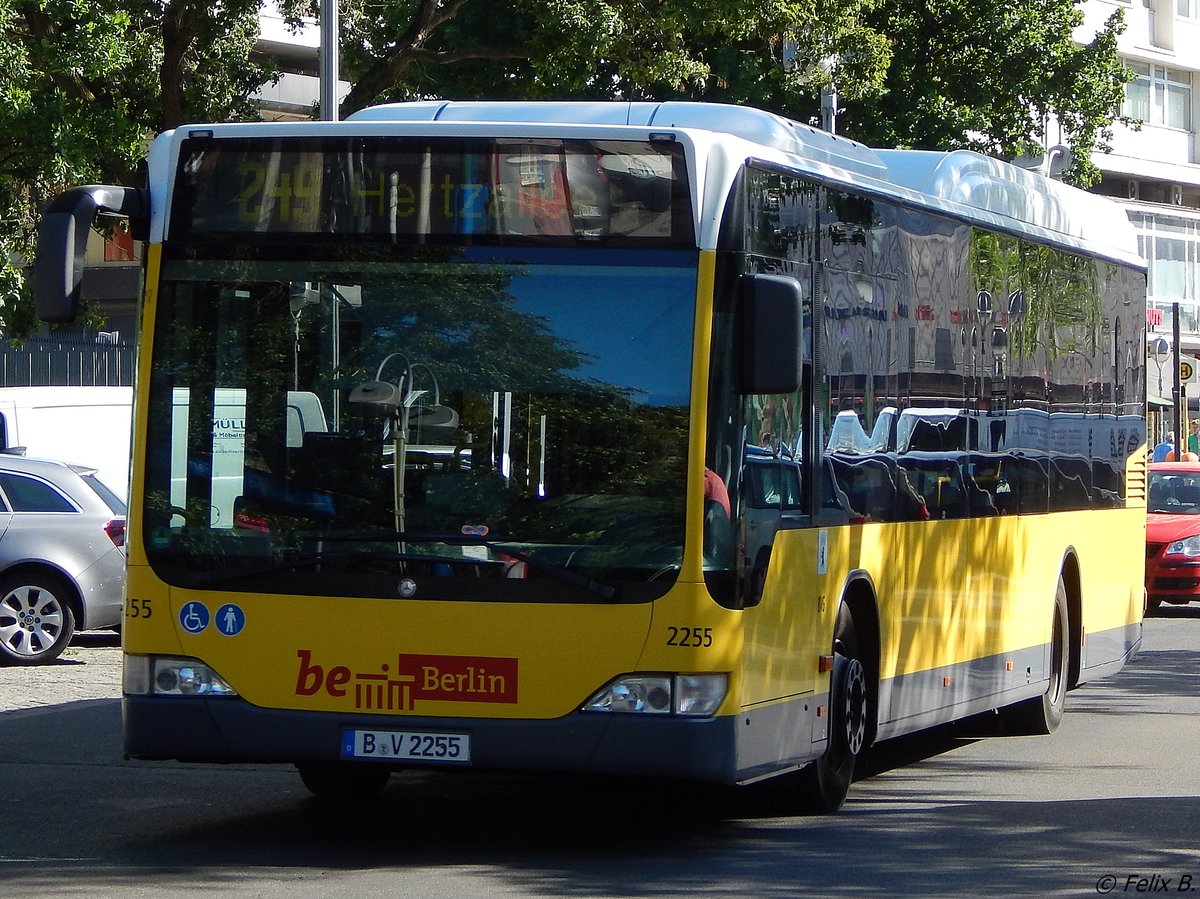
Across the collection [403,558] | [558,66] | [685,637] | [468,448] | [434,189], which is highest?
[558,66]

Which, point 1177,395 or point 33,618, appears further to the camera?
point 1177,395

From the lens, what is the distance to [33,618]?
16906mm

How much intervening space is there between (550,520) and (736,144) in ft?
5.31

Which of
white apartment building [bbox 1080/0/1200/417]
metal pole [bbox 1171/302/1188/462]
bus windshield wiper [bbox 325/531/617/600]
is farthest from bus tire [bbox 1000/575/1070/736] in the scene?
white apartment building [bbox 1080/0/1200/417]

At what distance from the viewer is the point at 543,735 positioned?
793cm

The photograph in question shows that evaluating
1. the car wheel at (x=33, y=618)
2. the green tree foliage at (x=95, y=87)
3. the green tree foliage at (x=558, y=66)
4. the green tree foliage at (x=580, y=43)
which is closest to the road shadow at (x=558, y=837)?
the car wheel at (x=33, y=618)

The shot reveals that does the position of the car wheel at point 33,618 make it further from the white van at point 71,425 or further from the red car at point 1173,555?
the red car at point 1173,555

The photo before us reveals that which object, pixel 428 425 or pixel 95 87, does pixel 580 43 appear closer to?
pixel 95 87

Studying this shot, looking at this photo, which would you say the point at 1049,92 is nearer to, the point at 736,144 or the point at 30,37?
the point at 30,37

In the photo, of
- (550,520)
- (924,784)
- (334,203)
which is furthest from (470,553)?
(924,784)

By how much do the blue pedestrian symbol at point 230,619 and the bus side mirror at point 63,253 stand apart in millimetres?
1223

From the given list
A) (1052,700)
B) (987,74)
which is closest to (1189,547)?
(1052,700)

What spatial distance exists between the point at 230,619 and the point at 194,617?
144mm

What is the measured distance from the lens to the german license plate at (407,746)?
8008 millimetres
